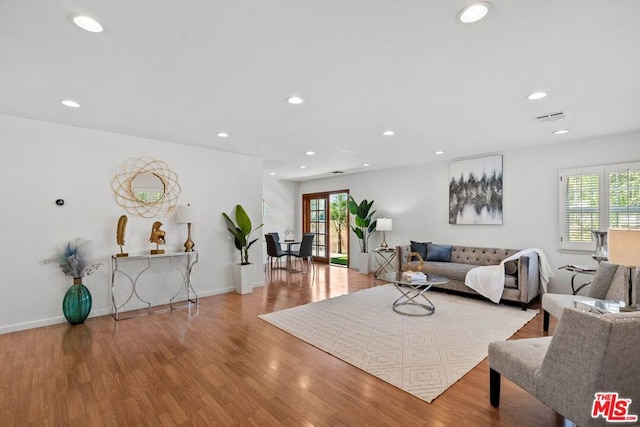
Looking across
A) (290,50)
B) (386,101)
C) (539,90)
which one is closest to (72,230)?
(290,50)

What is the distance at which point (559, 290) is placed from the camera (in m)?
4.72

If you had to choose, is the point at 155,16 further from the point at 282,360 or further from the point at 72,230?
the point at 72,230

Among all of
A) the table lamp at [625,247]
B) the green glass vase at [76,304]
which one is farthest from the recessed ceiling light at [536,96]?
the green glass vase at [76,304]

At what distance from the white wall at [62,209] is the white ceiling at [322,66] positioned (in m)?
0.37

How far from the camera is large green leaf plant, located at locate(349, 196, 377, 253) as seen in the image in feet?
23.3

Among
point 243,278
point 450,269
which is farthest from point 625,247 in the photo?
point 243,278

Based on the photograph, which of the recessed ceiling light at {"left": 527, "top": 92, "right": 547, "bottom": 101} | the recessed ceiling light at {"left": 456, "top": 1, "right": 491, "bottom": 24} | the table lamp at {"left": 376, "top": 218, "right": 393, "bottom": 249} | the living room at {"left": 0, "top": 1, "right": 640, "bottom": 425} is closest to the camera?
the recessed ceiling light at {"left": 456, "top": 1, "right": 491, "bottom": 24}

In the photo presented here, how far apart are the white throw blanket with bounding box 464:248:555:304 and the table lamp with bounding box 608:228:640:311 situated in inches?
89.4

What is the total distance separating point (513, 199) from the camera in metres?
5.16

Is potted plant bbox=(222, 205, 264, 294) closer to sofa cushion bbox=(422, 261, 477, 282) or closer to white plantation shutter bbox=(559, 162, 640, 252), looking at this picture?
sofa cushion bbox=(422, 261, 477, 282)

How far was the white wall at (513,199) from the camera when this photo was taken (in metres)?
4.48

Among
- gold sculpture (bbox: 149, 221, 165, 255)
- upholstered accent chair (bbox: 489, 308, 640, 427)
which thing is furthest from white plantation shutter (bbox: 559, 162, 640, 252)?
gold sculpture (bbox: 149, 221, 165, 255)

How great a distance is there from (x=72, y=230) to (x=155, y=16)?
3338 millimetres

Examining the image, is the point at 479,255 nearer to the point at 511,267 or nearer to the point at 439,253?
the point at 439,253
